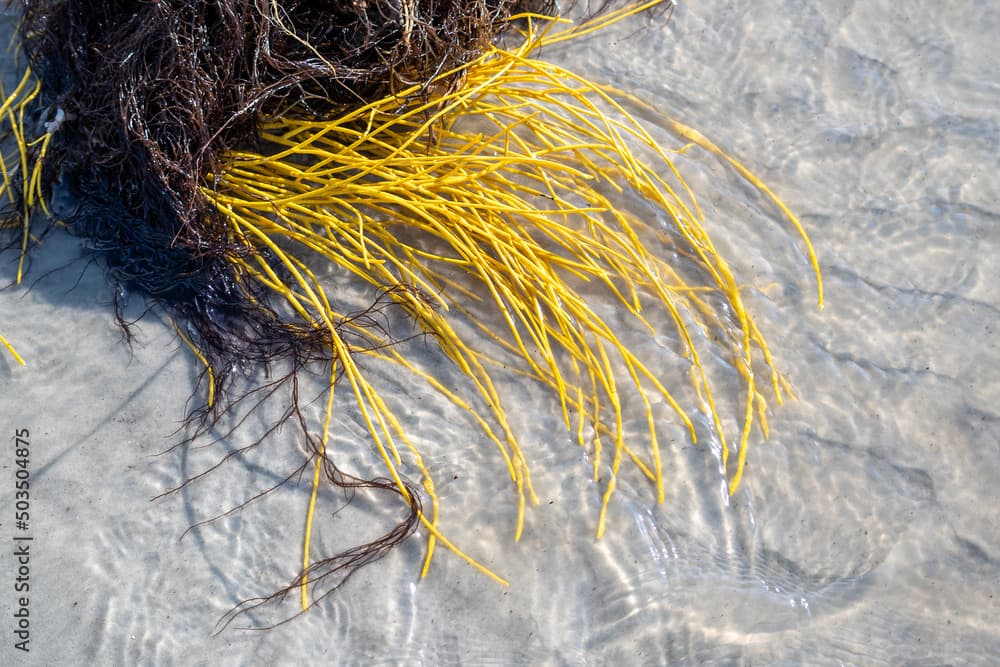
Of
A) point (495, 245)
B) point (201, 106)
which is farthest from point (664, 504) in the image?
point (201, 106)

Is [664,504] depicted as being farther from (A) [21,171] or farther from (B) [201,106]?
(A) [21,171]

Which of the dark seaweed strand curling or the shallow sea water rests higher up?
the dark seaweed strand curling

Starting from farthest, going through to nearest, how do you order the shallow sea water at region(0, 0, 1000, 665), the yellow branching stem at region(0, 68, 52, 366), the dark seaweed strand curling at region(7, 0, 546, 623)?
the yellow branching stem at region(0, 68, 52, 366), the dark seaweed strand curling at region(7, 0, 546, 623), the shallow sea water at region(0, 0, 1000, 665)

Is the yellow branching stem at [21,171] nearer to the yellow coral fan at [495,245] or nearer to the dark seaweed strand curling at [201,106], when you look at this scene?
the dark seaweed strand curling at [201,106]

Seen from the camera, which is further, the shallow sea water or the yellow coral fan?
the yellow coral fan

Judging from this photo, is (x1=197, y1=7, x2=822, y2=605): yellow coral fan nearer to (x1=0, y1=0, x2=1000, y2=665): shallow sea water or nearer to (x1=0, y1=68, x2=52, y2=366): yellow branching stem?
(x1=0, y1=0, x2=1000, y2=665): shallow sea water

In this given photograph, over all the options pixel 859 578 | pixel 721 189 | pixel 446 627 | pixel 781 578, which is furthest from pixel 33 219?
pixel 859 578

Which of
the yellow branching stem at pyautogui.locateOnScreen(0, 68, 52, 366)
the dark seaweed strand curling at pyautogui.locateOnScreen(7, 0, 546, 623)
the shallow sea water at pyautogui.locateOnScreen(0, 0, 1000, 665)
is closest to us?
the shallow sea water at pyautogui.locateOnScreen(0, 0, 1000, 665)

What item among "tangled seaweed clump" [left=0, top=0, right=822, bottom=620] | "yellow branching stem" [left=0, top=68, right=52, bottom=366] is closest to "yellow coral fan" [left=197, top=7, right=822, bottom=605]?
"tangled seaweed clump" [left=0, top=0, right=822, bottom=620]
